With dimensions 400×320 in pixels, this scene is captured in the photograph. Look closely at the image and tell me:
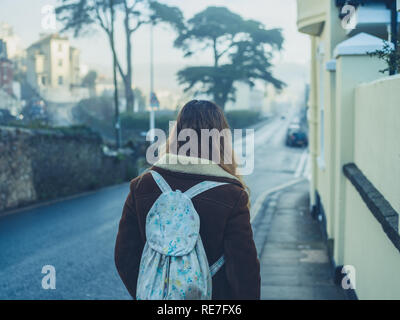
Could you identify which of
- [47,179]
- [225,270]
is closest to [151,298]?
[225,270]

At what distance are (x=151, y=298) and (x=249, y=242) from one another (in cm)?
48

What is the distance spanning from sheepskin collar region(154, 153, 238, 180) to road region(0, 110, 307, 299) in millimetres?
3811

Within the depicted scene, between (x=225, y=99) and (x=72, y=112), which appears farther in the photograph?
(x=72, y=112)

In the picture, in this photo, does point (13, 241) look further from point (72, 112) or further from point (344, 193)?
point (72, 112)

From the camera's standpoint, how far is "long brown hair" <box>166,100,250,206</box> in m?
2.47

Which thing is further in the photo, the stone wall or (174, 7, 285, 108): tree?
(174, 7, 285, 108): tree

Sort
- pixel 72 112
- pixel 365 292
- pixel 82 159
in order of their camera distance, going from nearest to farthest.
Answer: pixel 365 292
pixel 82 159
pixel 72 112

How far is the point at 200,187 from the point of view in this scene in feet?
7.74

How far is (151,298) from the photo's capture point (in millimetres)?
2262

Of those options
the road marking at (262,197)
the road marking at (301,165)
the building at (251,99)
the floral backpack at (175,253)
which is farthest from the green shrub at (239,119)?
the floral backpack at (175,253)

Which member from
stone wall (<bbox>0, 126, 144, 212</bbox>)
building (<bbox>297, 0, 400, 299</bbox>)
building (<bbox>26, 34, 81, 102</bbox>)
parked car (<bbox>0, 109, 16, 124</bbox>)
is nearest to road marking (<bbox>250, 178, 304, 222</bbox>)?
building (<bbox>297, 0, 400, 299</bbox>)

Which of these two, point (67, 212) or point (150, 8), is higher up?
point (150, 8)

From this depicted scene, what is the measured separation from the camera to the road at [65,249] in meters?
6.16

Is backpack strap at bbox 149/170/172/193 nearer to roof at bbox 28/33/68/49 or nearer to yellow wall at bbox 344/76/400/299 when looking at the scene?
yellow wall at bbox 344/76/400/299
